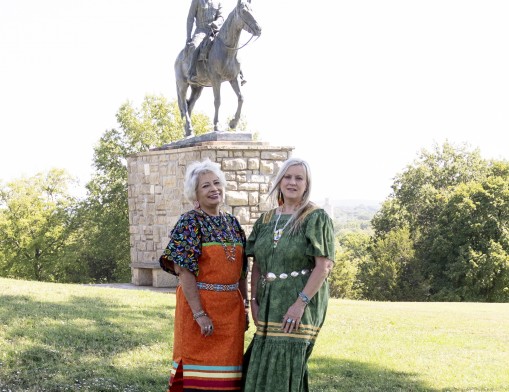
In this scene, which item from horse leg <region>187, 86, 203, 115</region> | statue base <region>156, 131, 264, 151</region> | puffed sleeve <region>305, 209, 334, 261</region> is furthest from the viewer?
horse leg <region>187, 86, 203, 115</region>

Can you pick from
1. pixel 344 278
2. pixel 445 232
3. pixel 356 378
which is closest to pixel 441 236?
pixel 445 232

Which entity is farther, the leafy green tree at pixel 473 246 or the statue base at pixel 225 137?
the leafy green tree at pixel 473 246

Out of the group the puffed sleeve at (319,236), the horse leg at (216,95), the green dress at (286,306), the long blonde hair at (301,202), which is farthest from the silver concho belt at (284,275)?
the horse leg at (216,95)

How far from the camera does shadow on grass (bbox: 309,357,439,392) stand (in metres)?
5.98

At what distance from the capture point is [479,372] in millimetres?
6648

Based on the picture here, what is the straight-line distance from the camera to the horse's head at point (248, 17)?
9.92 m

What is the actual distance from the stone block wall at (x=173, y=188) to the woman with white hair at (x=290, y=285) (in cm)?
564

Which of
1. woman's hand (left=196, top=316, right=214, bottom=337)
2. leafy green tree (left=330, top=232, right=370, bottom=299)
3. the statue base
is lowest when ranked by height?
leafy green tree (left=330, top=232, right=370, bottom=299)

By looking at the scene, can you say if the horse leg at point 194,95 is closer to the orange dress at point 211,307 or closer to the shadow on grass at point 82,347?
the shadow on grass at point 82,347

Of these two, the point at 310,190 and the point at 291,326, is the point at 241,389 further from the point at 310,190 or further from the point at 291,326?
the point at 310,190

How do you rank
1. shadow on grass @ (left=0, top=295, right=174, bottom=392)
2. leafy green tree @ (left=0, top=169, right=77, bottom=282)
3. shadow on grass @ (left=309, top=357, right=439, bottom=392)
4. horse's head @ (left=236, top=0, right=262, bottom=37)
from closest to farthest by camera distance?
shadow on grass @ (left=0, top=295, right=174, bottom=392)
shadow on grass @ (left=309, top=357, right=439, bottom=392)
horse's head @ (left=236, top=0, right=262, bottom=37)
leafy green tree @ (left=0, top=169, right=77, bottom=282)

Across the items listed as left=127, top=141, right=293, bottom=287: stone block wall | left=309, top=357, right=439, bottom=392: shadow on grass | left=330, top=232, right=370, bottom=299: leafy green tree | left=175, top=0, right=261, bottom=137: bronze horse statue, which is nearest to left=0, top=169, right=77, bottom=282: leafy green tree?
left=330, top=232, right=370, bottom=299: leafy green tree

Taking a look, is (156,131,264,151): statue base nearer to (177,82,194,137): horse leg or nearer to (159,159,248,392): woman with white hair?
(177,82,194,137): horse leg

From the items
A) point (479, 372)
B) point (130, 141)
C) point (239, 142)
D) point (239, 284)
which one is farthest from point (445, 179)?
point (239, 284)
